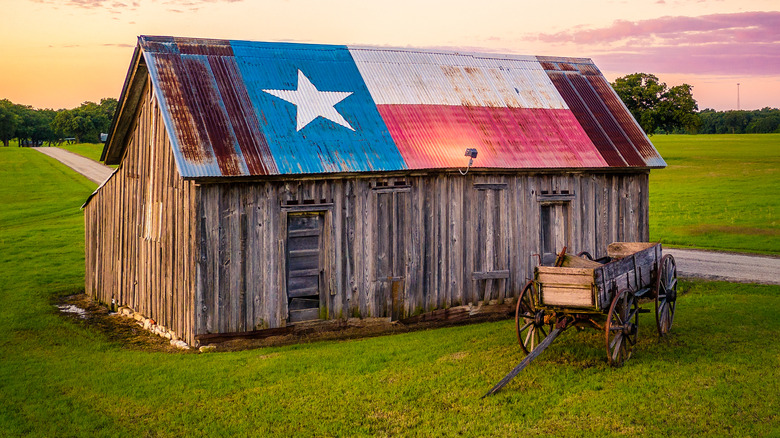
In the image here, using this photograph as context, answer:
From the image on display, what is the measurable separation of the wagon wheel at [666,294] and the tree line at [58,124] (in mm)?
134212

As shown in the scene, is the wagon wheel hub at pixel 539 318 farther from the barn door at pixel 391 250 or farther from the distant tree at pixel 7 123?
the distant tree at pixel 7 123

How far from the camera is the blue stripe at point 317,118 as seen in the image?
1534cm

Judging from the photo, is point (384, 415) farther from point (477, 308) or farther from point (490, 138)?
point (490, 138)

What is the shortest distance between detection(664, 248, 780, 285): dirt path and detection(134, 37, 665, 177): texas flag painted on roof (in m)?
5.14

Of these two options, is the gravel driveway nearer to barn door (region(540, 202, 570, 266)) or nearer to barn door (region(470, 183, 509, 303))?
barn door (region(540, 202, 570, 266))

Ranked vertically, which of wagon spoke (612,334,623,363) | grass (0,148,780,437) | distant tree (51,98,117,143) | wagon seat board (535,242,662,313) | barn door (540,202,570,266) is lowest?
grass (0,148,780,437)

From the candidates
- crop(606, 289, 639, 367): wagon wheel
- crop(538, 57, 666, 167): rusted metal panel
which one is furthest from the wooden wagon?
crop(538, 57, 666, 167): rusted metal panel

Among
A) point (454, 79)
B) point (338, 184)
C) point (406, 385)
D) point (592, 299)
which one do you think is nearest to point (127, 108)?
point (338, 184)

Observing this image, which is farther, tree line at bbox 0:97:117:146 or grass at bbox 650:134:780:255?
tree line at bbox 0:97:117:146

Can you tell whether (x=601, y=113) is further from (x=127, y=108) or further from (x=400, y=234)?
(x=127, y=108)

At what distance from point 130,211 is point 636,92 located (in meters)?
56.0

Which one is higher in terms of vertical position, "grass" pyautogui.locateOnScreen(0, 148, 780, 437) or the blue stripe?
the blue stripe

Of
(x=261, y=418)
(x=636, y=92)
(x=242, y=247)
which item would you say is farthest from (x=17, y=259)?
(x=636, y=92)

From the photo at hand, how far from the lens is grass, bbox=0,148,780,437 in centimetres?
972
